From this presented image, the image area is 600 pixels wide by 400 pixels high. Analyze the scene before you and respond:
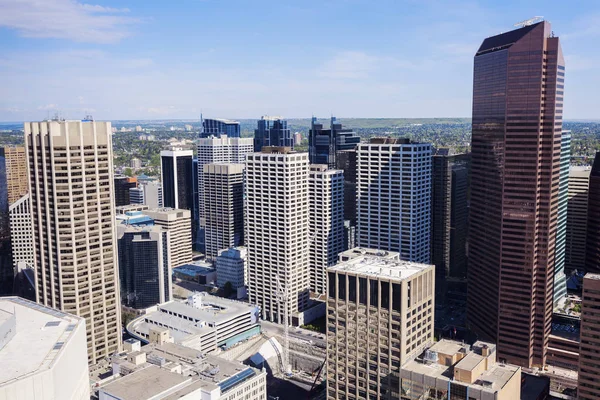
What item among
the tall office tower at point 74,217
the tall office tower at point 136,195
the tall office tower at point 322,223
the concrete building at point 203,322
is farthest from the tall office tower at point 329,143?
the tall office tower at point 74,217

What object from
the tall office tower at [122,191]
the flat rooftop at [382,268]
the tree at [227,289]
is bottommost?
the tree at [227,289]

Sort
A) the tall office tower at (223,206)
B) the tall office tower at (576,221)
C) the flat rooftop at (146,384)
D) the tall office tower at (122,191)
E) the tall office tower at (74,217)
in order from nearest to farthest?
the flat rooftop at (146,384) < the tall office tower at (74,217) < the tall office tower at (576,221) < the tall office tower at (223,206) < the tall office tower at (122,191)

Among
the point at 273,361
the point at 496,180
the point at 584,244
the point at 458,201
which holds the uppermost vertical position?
the point at 496,180

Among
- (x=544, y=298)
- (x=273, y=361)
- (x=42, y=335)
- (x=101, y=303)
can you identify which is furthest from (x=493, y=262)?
(x=42, y=335)

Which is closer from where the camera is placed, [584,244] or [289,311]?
[289,311]

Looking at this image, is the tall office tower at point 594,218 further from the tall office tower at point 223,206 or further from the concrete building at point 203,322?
the tall office tower at point 223,206

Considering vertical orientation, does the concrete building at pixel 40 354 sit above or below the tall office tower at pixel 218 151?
below

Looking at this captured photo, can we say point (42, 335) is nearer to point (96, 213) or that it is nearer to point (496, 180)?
point (96, 213)

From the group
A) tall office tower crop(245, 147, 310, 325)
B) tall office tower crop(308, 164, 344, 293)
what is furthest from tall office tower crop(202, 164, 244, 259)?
tall office tower crop(245, 147, 310, 325)
